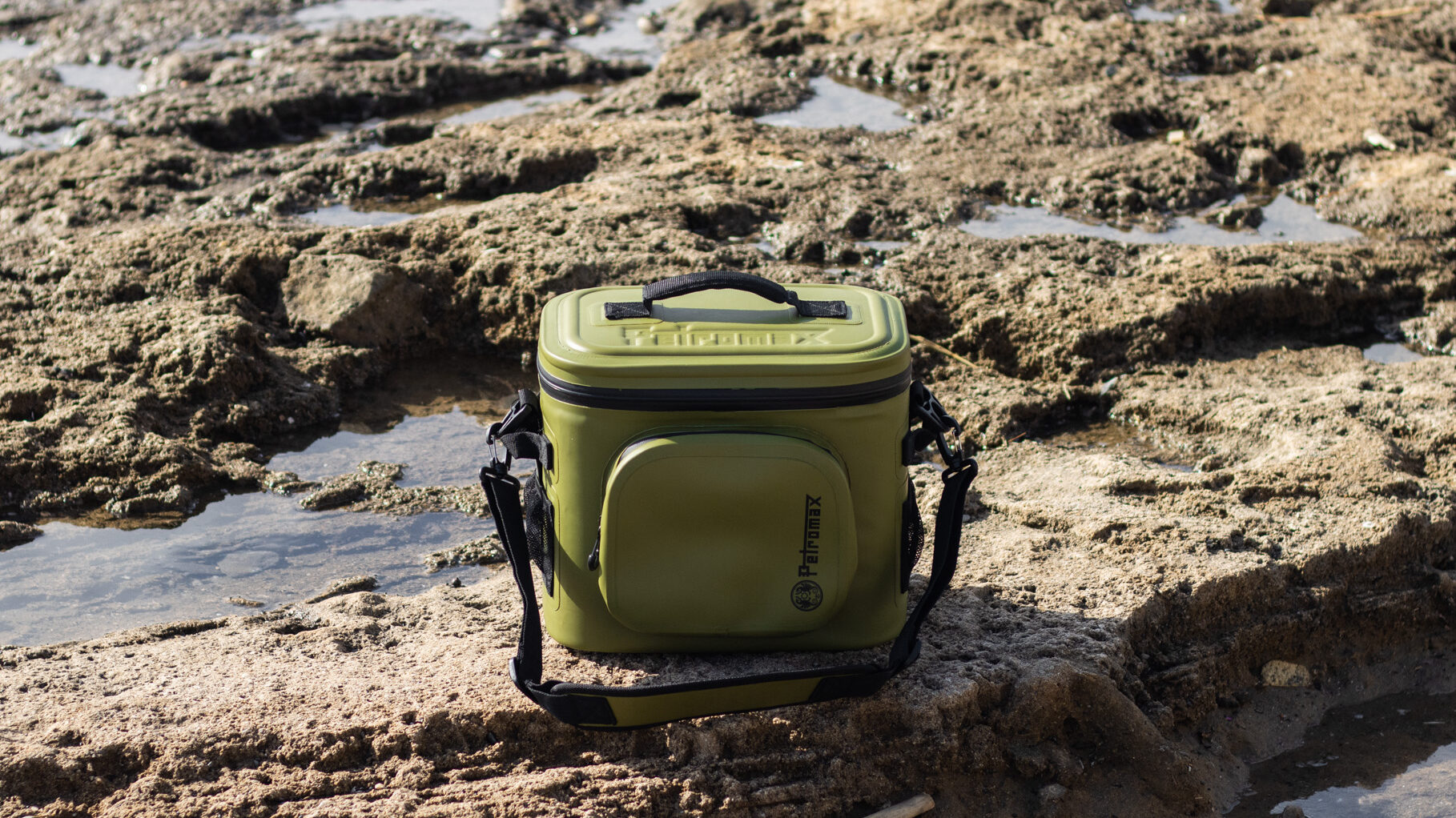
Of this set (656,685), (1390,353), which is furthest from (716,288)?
(1390,353)

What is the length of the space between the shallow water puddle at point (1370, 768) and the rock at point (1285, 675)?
10 centimetres

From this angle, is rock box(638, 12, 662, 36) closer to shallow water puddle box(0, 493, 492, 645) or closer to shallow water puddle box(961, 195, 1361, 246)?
shallow water puddle box(961, 195, 1361, 246)

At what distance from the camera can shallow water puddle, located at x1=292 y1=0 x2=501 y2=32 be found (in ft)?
25.3

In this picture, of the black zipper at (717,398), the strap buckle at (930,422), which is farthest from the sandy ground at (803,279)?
the black zipper at (717,398)

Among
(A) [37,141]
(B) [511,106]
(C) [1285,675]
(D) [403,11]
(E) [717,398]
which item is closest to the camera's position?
(E) [717,398]

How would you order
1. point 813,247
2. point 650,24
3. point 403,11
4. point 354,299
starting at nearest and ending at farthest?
point 354,299
point 813,247
point 650,24
point 403,11

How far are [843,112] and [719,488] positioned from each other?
433 cm

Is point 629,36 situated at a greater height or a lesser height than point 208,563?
greater

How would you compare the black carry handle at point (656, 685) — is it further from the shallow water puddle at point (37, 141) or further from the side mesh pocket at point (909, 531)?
the shallow water puddle at point (37, 141)

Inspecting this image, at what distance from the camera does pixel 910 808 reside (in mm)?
2244

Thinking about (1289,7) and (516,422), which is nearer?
(516,422)

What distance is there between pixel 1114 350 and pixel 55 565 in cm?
343

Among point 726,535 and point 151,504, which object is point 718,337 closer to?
point 726,535

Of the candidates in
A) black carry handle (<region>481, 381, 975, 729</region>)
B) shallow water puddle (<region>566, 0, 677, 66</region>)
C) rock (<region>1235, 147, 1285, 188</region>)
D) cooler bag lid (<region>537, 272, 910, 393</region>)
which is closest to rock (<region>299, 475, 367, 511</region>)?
black carry handle (<region>481, 381, 975, 729</region>)
